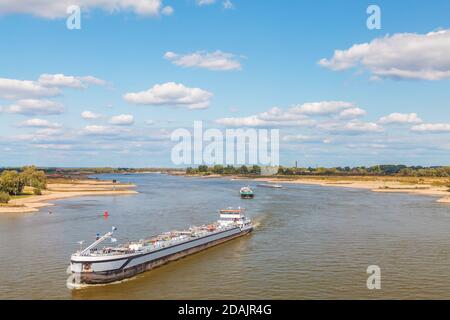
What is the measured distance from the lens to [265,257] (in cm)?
5578

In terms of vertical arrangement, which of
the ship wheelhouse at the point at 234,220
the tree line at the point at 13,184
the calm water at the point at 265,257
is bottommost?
the calm water at the point at 265,257

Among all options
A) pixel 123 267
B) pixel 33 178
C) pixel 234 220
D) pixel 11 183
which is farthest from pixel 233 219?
pixel 33 178

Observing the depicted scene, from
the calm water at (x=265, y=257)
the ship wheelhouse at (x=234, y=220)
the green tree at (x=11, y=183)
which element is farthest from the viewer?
the green tree at (x=11, y=183)

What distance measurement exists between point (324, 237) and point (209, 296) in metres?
33.2

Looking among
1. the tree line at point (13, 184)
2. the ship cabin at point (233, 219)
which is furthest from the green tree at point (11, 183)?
the ship cabin at point (233, 219)

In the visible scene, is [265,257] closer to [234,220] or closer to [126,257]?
[126,257]

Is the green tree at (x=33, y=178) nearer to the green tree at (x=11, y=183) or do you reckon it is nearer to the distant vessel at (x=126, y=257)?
the green tree at (x=11, y=183)

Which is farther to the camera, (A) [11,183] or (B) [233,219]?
(A) [11,183]

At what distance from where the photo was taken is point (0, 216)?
3617 inches

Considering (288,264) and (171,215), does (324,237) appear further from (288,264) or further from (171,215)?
(171,215)

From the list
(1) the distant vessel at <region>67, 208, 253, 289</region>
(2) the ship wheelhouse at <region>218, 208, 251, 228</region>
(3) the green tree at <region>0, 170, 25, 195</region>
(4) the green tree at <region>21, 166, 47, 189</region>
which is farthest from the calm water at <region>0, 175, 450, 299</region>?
(4) the green tree at <region>21, 166, 47, 189</region>

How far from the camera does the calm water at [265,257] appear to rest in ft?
135

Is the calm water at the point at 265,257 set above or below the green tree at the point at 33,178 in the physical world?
below

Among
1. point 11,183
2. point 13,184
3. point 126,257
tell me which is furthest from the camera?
point 13,184
